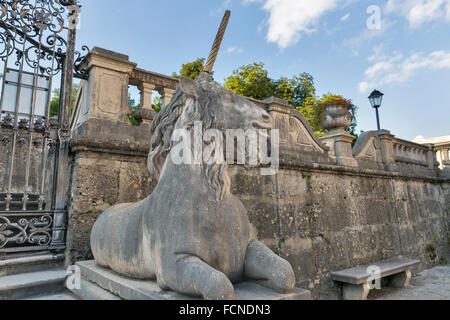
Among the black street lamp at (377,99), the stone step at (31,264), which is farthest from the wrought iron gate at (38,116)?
the black street lamp at (377,99)

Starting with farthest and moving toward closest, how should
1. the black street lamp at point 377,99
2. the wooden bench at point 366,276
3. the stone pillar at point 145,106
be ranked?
the black street lamp at point 377,99
the wooden bench at point 366,276
the stone pillar at point 145,106

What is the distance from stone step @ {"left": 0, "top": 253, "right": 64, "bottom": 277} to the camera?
2471mm

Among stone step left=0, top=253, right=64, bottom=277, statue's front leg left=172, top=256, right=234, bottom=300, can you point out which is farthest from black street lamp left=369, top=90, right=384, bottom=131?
stone step left=0, top=253, right=64, bottom=277

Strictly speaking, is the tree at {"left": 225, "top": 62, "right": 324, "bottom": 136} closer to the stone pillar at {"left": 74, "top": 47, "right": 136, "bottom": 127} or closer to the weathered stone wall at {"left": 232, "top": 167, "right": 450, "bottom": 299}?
the weathered stone wall at {"left": 232, "top": 167, "right": 450, "bottom": 299}

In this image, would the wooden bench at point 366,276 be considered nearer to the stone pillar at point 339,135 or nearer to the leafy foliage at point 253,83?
the stone pillar at point 339,135

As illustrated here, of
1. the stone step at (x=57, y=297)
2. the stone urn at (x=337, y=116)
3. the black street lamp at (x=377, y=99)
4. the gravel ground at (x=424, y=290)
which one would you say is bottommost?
the gravel ground at (x=424, y=290)

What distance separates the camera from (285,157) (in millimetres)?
4375

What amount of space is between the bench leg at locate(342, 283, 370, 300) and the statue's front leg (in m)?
3.84

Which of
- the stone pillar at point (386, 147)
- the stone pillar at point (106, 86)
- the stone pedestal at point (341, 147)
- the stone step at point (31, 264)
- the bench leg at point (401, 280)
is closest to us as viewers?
the stone step at point (31, 264)

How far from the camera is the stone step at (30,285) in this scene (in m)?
2.21

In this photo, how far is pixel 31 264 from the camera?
2.58 meters

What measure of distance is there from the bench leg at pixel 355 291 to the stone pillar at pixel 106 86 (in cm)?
417
